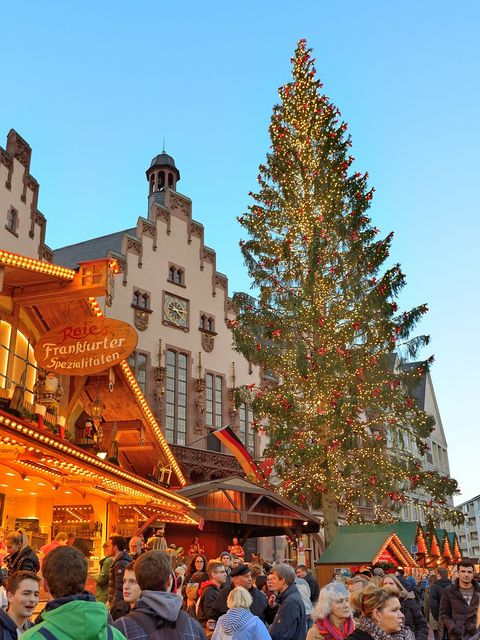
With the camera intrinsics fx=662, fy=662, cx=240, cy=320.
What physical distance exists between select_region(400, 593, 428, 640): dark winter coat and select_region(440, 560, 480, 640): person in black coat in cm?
42

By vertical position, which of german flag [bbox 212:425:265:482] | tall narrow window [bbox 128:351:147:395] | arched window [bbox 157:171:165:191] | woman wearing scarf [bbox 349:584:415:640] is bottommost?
woman wearing scarf [bbox 349:584:415:640]

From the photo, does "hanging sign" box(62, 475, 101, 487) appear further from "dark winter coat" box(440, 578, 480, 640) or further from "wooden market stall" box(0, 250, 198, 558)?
"dark winter coat" box(440, 578, 480, 640)

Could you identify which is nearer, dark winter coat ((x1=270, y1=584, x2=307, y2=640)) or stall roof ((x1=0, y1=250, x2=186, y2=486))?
dark winter coat ((x1=270, y1=584, x2=307, y2=640))

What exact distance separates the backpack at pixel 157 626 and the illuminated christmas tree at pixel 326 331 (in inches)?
667

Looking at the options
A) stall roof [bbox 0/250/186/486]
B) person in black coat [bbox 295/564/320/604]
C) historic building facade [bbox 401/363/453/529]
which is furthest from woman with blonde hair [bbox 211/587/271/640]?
historic building facade [bbox 401/363/453/529]

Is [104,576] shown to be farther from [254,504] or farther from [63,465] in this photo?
[254,504]

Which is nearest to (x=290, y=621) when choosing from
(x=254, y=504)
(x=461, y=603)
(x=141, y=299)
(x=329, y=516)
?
(x=461, y=603)

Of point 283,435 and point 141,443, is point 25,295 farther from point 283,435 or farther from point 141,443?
point 283,435

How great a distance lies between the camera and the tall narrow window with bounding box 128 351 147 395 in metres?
29.0

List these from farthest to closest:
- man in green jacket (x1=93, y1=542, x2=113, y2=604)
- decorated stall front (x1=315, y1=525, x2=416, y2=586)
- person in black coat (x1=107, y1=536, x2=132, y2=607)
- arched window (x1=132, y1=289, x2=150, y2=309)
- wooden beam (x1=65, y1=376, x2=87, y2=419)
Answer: arched window (x1=132, y1=289, x2=150, y2=309), decorated stall front (x1=315, y1=525, x2=416, y2=586), wooden beam (x1=65, y1=376, x2=87, y2=419), man in green jacket (x1=93, y1=542, x2=113, y2=604), person in black coat (x1=107, y1=536, x2=132, y2=607)

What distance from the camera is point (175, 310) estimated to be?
31562mm

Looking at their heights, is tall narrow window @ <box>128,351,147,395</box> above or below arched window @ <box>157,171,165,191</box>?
below

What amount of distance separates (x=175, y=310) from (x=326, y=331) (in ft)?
35.9

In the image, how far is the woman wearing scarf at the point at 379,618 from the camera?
4500mm
